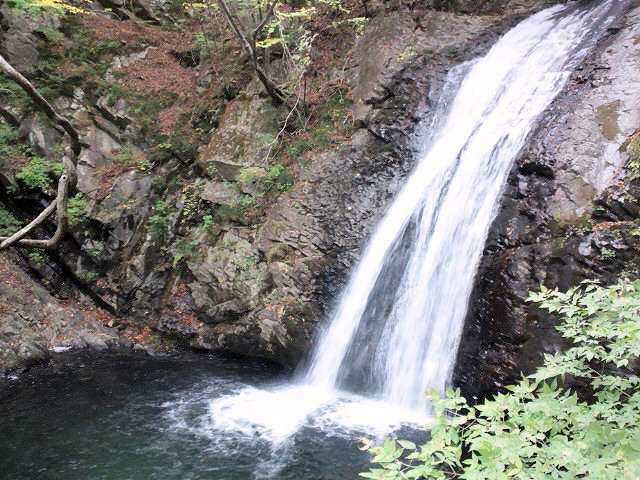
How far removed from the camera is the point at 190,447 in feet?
17.6

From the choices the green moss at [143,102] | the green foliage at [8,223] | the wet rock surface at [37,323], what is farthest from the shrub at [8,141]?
the wet rock surface at [37,323]

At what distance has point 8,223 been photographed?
895 cm

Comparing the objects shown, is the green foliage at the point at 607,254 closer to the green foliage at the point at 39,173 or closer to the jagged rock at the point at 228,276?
the jagged rock at the point at 228,276

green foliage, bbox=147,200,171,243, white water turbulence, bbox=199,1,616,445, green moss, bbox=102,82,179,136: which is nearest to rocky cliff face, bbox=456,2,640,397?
white water turbulence, bbox=199,1,616,445

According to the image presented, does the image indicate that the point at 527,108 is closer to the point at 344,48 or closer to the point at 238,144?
the point at 344,48

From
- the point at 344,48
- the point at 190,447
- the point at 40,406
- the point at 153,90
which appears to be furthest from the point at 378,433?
the point at 153,90

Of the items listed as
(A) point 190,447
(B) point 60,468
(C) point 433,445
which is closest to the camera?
(C) point 433,445

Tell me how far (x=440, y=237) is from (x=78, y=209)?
7157mm

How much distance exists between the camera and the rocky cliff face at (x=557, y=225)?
15.8 feet

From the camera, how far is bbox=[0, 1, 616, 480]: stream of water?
5266 millimetres

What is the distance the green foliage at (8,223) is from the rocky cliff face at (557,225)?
8.55 meters

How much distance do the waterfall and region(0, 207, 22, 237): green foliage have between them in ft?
21.2

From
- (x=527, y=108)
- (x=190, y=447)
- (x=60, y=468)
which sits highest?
(x=527, y=108)

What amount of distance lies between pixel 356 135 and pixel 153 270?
4.85 m
